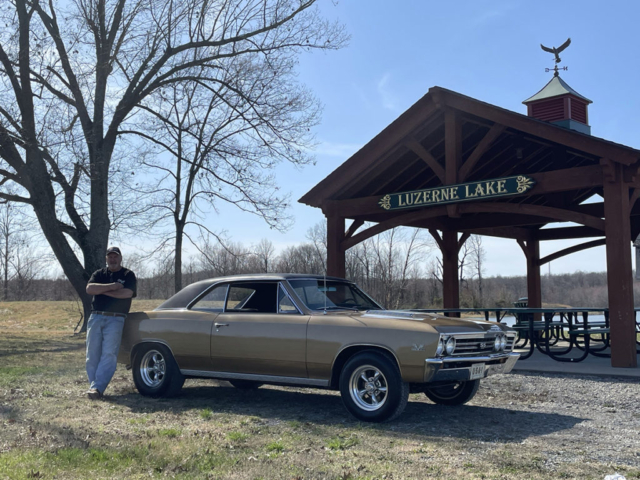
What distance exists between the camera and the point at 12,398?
337 inches

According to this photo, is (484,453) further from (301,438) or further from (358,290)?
(358,290)

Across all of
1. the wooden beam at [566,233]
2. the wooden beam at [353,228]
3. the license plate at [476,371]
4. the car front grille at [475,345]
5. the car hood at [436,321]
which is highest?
the wooden beam at [566,233]

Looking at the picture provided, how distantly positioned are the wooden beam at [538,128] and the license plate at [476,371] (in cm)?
574

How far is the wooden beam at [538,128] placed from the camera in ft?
36.4

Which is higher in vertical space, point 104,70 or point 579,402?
point 104,70

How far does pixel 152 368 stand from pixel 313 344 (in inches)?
105

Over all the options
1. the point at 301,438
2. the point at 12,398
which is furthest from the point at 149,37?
the point at 301,438

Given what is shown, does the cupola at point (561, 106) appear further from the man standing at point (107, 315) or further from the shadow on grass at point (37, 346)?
the shadow on grass at point (37, 346)

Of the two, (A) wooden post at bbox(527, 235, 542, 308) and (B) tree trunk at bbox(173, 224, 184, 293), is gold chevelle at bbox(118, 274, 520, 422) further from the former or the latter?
(B) tree trunk at bbox(173, 224, 184, 293)

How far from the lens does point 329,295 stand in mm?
8039

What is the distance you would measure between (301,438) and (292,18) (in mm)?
16939

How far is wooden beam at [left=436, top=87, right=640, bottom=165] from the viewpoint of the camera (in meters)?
11.1

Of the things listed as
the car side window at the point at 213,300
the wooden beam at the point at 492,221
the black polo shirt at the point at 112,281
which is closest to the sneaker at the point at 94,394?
the black polo shirt at the point at 112,281

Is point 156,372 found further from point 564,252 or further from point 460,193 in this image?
point 564,252
